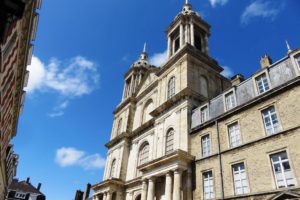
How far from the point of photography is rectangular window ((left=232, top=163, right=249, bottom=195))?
12.3 metres

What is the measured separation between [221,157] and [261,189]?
3156 millimetres

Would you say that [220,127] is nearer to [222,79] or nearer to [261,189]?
[261,189]

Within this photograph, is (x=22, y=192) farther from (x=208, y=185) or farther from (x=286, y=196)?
(x=286, y=196)

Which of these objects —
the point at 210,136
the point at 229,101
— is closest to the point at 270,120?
the point at 229,101

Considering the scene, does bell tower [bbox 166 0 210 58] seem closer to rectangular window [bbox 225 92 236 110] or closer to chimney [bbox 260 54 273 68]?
chimney [bbox 260 54 273 68]

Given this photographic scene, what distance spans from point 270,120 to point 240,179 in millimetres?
3762

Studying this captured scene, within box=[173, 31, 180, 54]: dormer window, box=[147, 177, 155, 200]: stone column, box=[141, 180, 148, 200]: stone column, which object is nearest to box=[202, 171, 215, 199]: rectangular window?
box=[147, 177, 155, 200]: stone column

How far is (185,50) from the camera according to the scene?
73.3 ft

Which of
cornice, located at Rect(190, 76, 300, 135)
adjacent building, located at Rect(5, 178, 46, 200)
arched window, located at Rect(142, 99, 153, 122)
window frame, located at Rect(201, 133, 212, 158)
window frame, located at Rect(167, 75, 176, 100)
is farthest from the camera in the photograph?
adjacent building, located at Rect(5, 178, 46, 200)

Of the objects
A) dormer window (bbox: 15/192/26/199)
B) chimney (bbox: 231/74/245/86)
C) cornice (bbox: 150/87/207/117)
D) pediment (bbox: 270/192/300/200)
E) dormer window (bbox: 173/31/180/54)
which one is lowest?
pediment (bbox: 270/192/300/200)

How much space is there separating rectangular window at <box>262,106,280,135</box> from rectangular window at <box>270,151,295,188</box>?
4.44 feet

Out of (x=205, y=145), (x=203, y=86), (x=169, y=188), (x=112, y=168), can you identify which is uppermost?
(x=203, y=86)

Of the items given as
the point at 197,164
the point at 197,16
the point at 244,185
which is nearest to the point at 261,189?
the point at 244,185

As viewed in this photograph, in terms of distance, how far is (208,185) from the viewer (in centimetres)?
1437
